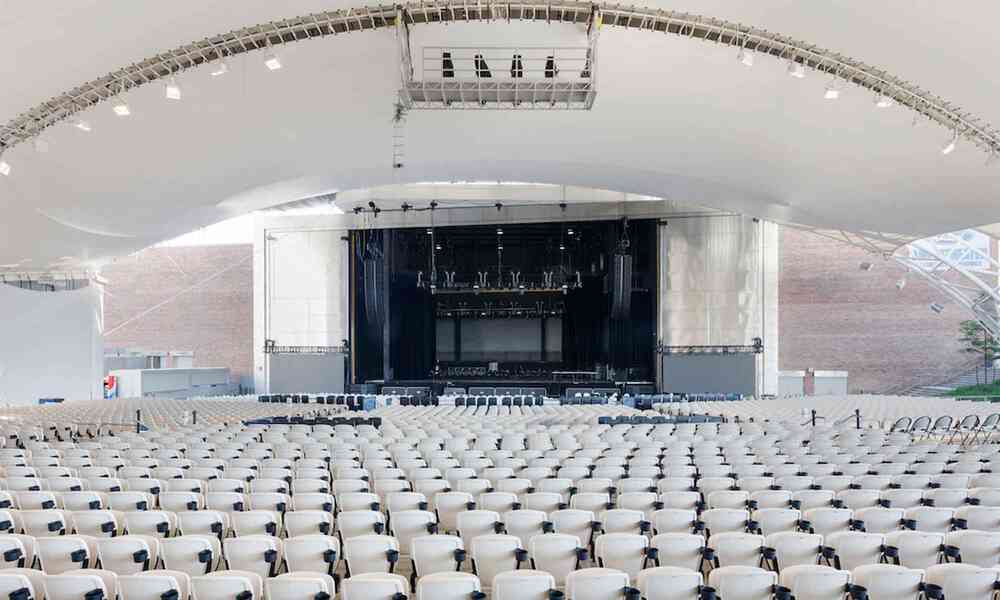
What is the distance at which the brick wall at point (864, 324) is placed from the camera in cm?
3512

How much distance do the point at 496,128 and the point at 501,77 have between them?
4.94 m

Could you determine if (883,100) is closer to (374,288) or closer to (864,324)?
(374,288)

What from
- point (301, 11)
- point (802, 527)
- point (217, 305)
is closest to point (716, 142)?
point (301, 11)

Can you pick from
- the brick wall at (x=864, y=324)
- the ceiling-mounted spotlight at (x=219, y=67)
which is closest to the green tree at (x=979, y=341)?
the brick wall at (x=864, y=324)

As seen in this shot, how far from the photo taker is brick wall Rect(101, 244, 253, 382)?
133ft

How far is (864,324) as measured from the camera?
35375 millimetres

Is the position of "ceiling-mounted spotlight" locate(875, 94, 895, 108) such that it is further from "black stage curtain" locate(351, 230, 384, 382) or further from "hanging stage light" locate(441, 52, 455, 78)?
"black stage curtain" locate(351, 230, 384, 382)

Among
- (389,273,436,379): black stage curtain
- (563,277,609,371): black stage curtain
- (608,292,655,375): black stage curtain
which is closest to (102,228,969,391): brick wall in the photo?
(608,292,655,375): black stage curtain

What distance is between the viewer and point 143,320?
40.9m

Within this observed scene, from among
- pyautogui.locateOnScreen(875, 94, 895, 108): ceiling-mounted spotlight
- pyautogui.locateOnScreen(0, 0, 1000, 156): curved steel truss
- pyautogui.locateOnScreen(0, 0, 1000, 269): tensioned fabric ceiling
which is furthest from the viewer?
pyautogui.locateOnScreen(875, 94, 895, 108): ceiling-mounted spotlight

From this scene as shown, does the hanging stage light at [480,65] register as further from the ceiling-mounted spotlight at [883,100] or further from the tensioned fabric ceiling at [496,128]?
the ceiling-mounted spotlight at [883,100]

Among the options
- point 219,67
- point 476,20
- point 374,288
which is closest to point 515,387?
point 374,288

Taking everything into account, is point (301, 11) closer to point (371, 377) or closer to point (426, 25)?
point (426, 25)

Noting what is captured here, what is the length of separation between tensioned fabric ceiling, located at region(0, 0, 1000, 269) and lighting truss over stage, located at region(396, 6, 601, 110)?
14.5 inches
